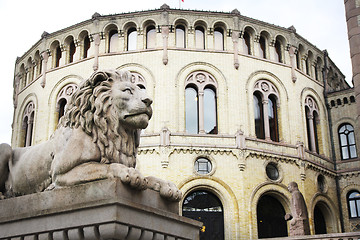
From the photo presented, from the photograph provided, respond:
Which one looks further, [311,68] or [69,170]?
[311,68]

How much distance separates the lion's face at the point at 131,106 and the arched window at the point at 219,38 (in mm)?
25676

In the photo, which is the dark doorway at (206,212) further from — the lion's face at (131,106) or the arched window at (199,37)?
the lion's face at (131,106)

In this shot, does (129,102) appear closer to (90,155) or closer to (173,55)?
(90,155)

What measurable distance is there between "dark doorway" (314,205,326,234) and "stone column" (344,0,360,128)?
16.6 meters

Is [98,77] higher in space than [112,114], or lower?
higher

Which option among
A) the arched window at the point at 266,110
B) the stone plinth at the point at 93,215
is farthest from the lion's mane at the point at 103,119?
the arched window at the point at 266,110

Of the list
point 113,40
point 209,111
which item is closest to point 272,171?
point 209,111

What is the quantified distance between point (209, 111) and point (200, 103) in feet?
2.66

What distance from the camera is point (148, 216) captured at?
3840mm

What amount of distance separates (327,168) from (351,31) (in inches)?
667

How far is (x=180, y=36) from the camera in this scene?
1167 inches

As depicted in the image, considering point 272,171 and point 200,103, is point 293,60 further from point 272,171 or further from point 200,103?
point 272,171

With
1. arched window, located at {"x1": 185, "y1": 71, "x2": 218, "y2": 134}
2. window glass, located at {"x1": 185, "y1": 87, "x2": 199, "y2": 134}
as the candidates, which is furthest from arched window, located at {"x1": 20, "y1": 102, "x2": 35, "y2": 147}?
arched window, located at {"x1": 185, "y1": 71, "x2": 218, "y2": 134}

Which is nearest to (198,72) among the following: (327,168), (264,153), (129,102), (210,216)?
(264,153)
